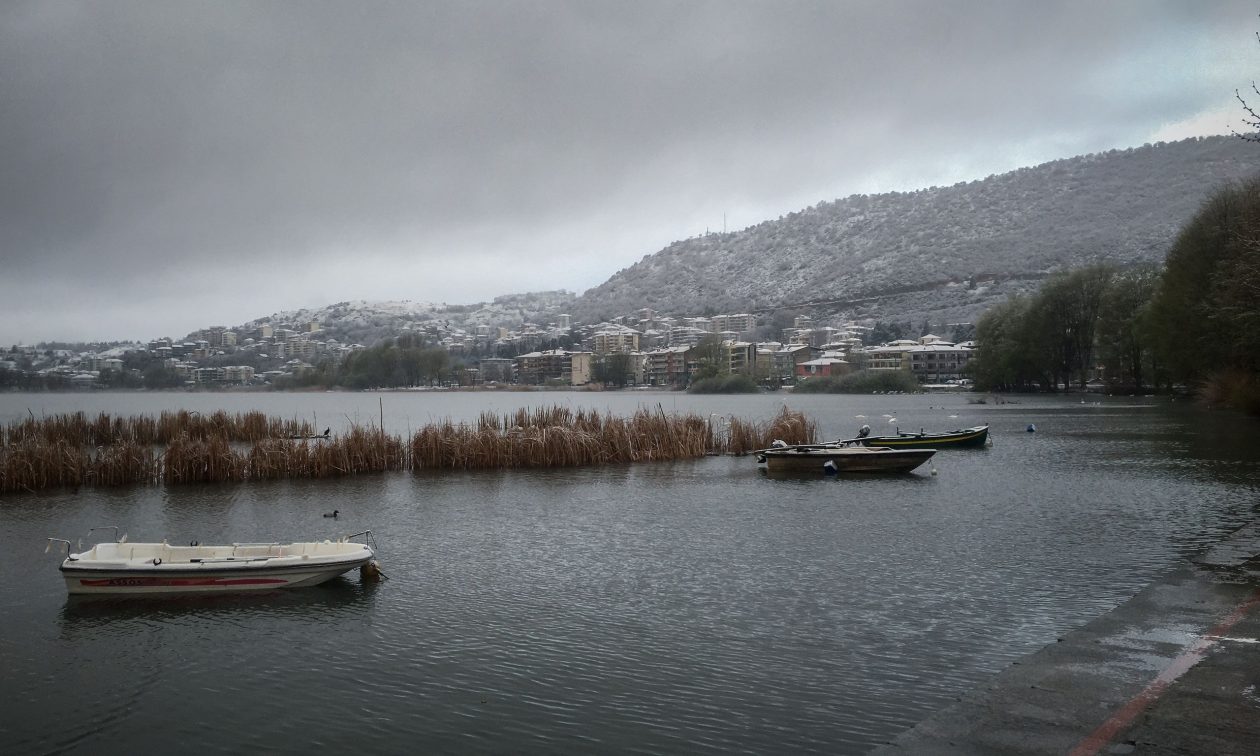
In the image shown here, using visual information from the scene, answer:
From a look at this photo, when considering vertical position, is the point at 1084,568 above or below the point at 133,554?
below

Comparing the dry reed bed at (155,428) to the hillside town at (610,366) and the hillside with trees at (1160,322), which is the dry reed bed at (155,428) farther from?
the hillside town at (610,366)

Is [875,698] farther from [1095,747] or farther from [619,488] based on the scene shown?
[619,488]

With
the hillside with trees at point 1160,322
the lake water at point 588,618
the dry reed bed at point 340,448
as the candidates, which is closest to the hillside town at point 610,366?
the hillside with trees at point 1160,322

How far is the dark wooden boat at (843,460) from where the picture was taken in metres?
29.0

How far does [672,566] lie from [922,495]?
1123cm

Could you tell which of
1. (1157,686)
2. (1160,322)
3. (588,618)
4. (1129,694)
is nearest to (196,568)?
(588,618)

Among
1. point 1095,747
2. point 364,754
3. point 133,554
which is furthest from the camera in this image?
point 133,554

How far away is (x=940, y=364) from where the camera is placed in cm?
13750

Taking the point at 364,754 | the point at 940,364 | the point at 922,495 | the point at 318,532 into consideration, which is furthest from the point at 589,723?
the point at 940,364

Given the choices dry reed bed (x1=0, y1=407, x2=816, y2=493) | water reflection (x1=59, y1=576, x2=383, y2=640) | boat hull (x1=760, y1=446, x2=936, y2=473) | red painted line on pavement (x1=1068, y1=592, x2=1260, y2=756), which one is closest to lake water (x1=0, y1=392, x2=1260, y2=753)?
water reflection (x1=59, y1=576, x2=383, y2=640)

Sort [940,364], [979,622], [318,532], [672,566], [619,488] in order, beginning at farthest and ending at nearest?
[940,364], [619,488], [318,532], [672,566], [979,622]

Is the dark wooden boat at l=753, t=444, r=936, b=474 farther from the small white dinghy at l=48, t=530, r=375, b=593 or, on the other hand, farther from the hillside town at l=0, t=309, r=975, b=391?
the hillside town at l=0, t=309, r=975, b=391

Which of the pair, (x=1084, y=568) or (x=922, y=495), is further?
(x=922, y=495)

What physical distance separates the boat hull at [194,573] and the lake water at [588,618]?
256mm
